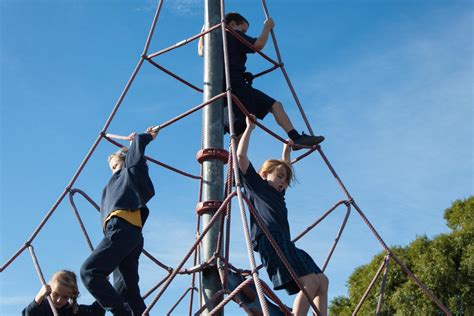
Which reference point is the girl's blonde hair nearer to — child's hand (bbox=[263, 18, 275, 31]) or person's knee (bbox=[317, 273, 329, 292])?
person's knee (bbox=[317, 273, 329, 292])

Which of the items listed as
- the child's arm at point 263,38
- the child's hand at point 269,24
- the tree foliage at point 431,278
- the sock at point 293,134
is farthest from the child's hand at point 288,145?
the tree foliage at point 431,278

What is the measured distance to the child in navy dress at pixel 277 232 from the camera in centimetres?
554

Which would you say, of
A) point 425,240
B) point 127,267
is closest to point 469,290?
point 425,240

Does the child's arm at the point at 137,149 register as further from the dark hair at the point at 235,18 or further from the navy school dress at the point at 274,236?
the dark hair at the point at 235,18

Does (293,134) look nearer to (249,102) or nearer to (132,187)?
(249,102)

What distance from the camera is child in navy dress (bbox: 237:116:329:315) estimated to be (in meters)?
5.54

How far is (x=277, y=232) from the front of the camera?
582 cm

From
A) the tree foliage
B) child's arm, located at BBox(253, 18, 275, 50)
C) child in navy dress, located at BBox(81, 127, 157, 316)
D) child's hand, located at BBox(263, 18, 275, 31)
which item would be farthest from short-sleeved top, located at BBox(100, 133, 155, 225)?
the tree foliage

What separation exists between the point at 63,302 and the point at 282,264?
5.40 feet

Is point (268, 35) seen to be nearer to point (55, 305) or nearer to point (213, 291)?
point (213, 291)

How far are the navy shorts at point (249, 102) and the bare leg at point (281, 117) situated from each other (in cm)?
5

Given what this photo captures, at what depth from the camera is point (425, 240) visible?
1977 centimetres

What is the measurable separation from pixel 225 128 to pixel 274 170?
0.88 metres

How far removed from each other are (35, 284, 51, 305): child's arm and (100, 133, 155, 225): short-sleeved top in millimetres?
607
